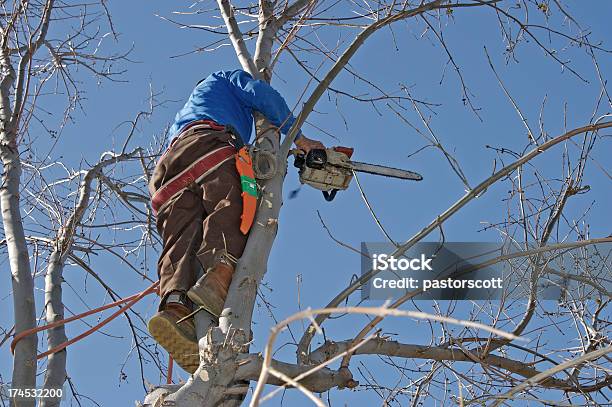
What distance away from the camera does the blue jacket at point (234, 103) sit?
4.67 metres

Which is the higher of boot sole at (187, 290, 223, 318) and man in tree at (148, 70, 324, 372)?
man in tree at (148, 70, 324, 372)

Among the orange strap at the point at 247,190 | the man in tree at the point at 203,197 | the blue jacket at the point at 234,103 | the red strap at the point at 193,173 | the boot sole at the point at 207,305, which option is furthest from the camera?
the blue jacket at the point at 234,103

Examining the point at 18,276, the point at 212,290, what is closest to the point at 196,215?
the point at 212,290

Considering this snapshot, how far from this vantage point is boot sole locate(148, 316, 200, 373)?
388 centimetres

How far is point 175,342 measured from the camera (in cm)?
396

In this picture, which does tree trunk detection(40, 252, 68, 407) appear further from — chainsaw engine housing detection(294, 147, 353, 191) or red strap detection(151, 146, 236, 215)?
chainsaw engine housing detection(294, 147, 353, 191)

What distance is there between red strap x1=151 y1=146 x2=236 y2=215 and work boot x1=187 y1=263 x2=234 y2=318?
0.64 m

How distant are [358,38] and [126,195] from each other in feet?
8.12

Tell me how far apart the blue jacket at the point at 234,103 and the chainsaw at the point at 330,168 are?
21cm

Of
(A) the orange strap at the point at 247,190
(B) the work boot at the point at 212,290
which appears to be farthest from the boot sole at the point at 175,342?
(A) the orange strap at the point at 247,190

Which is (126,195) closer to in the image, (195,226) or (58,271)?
(58,271)

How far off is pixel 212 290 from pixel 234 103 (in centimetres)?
141

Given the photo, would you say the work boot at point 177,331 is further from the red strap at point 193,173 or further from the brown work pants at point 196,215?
the red strap at point 193,173

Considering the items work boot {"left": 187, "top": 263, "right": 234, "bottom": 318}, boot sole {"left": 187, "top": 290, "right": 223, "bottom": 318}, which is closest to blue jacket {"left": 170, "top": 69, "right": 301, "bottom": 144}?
work boot {"left": 187, "top": 263, "right": 234, "bottom": 318}
